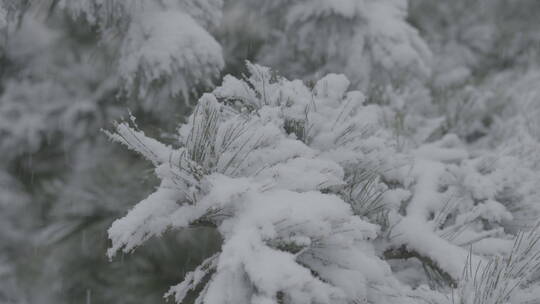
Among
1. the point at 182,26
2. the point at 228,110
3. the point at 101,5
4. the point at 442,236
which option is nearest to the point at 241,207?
the point at 228,110

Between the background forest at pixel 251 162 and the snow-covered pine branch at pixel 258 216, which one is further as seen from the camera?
the background forest at pixel 251 162

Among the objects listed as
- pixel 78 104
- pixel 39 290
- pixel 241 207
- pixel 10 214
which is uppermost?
pixel 241 207

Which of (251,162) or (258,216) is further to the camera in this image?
(251,162)

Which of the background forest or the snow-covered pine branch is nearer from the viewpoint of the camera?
the snow-covered pine branch

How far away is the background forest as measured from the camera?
2.75 feet

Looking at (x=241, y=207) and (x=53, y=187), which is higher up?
(x=241, y=207)

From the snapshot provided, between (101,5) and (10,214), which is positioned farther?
(10,214)

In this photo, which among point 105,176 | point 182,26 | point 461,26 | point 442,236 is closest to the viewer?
point 442,236

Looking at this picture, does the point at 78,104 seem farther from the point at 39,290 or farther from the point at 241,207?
the point at 241,207

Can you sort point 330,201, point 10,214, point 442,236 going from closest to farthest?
point 330,201
point 442,236
point 10,214

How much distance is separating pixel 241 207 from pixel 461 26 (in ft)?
11.5

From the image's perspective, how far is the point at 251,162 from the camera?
0.92m

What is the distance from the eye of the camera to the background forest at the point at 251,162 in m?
0.84

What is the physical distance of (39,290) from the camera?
5.86 ft
